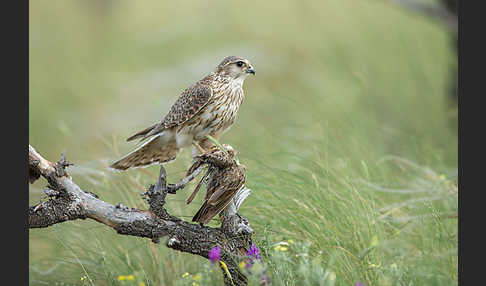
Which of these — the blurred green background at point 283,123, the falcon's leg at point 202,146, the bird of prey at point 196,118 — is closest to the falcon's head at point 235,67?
the bird of prey at point 196,118

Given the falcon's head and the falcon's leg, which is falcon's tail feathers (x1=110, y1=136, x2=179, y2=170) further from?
the falcon's head

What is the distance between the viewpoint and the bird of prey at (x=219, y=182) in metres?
3.03

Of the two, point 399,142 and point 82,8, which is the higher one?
point 82,8

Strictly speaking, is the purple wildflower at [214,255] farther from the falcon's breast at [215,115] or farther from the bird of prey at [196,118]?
the falcon's breast at [215,115]

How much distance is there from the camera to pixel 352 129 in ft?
16.4

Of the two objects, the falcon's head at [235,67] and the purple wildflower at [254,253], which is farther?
the falcon's head at [235,67]

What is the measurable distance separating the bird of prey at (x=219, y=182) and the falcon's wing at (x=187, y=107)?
0.39 metres

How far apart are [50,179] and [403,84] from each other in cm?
565

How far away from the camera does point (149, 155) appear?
3529 millimetres

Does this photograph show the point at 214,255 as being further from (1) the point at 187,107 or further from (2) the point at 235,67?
(2) the point at 235,67

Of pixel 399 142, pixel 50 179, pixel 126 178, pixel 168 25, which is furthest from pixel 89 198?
pixel 168 25

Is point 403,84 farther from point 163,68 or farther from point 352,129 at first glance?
point 163,68

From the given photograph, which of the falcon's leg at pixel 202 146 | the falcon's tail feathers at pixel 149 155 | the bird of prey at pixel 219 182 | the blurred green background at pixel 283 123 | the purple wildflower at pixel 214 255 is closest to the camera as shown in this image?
the purple wildflower at pixel 214 255

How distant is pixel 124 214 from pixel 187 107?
2.68 ft
